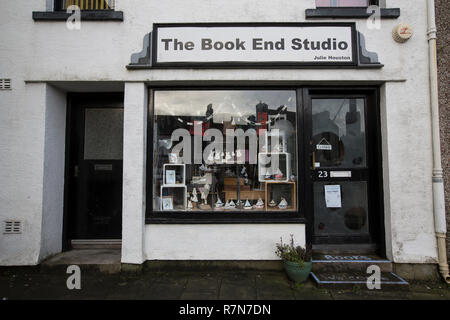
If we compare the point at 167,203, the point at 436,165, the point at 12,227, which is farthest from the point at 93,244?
the point at 436,165

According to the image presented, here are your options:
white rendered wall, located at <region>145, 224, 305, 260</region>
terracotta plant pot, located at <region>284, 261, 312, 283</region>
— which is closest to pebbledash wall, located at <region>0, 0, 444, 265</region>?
white rendered wall, located at <region>145, 224, 305, 260</region>

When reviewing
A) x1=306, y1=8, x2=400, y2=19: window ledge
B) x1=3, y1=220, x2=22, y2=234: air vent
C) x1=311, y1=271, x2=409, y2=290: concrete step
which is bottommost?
x1=311, y1=271, x2=409, y2=290: concrete step

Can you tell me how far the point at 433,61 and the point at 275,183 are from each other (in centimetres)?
308

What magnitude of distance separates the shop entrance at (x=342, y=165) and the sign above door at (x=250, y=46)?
2.00 ft

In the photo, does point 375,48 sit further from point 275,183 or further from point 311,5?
point 275,183

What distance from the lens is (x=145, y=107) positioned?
411cm

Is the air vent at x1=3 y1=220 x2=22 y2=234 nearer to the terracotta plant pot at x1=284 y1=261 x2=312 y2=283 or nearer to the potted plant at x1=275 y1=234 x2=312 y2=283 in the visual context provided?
the potted plant at x1=275 y1=234 x2=312 y2=283

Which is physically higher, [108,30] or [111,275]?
[108,30]

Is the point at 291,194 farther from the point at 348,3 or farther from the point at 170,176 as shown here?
the point at 348,3

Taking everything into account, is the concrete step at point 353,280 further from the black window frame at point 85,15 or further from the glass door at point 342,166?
the black window frame at point 85,15

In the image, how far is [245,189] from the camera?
4406 mm

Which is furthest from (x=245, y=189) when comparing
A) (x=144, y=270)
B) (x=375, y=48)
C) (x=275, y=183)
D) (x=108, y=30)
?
(x=108, y=30)

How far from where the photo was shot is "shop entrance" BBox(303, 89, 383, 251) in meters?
4.16

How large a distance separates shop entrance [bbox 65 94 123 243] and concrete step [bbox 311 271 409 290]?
3.55 meters
